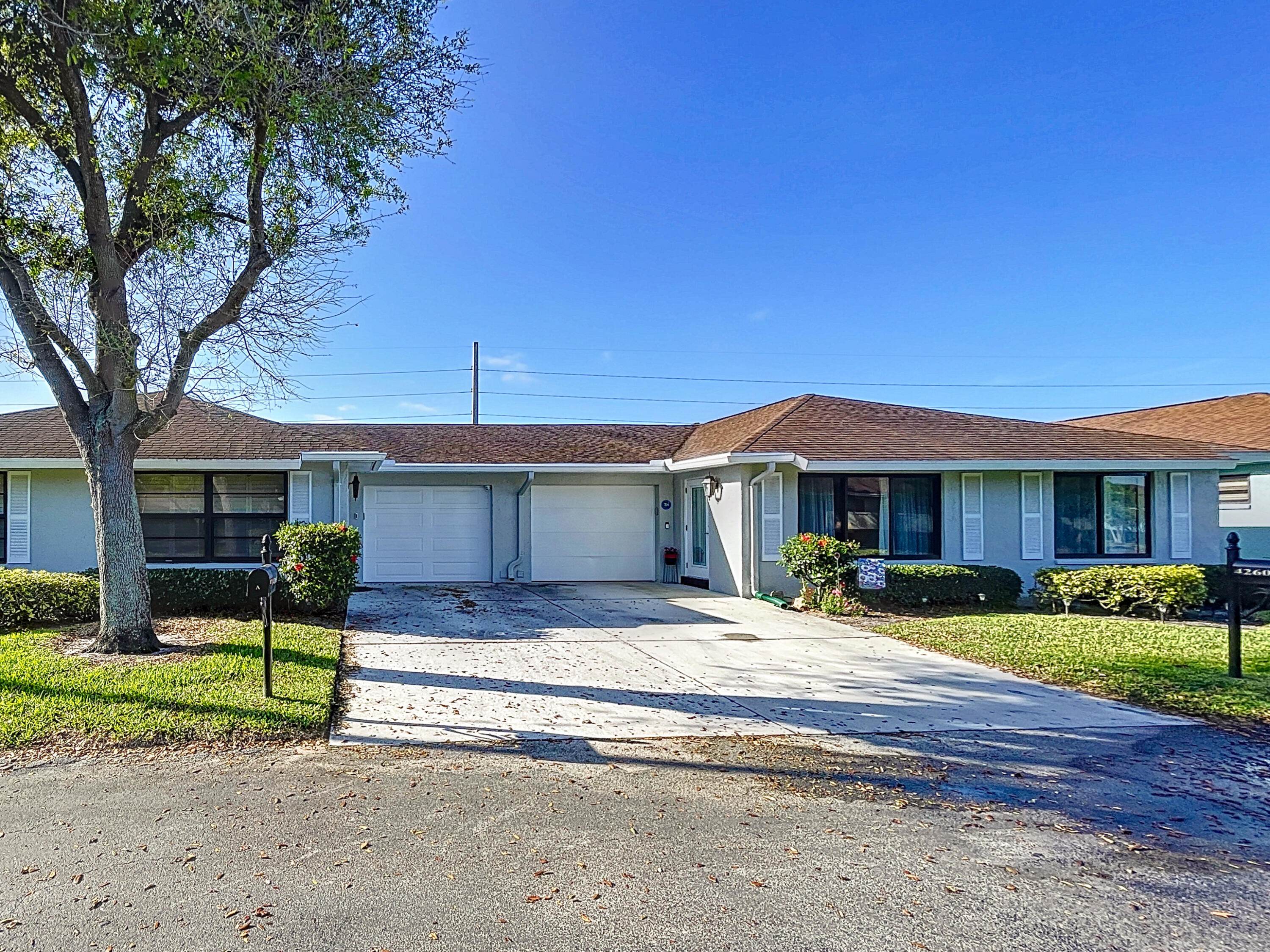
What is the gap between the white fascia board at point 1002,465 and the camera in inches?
509

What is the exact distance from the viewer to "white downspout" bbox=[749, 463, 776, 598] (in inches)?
522

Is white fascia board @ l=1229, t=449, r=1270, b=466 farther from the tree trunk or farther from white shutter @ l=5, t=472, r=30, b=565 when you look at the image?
white shutter @ l=5, t=472, r=30, b=565

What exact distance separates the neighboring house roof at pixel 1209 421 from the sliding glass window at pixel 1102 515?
306cm

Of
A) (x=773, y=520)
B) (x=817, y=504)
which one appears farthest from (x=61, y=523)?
(x=817, y=504)

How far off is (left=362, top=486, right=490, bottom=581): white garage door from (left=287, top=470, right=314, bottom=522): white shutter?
243 centimetres

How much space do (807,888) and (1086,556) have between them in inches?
512

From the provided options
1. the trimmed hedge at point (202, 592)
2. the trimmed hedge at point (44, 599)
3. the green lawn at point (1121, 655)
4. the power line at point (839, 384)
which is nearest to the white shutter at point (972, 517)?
the green lawn at point (1121, 655)

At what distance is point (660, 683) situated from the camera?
23.5ft

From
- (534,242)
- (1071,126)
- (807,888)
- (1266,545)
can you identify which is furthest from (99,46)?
(1266,545)

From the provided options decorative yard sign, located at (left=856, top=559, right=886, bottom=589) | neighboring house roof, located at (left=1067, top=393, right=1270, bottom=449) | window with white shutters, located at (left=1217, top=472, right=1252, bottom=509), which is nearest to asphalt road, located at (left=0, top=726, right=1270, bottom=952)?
decorative yard sign, located at (left=856, top=559, right=886, bottom=589)

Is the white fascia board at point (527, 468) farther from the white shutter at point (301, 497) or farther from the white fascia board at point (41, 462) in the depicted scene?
the white fascia board at point (41, 462)

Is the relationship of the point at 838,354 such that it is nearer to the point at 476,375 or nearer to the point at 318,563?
the point at 476,375

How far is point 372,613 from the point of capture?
11359 mm

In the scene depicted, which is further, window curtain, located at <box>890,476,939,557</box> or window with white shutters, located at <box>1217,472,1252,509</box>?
window with white shutters, located at <box>1217,472,1252,509</box>
